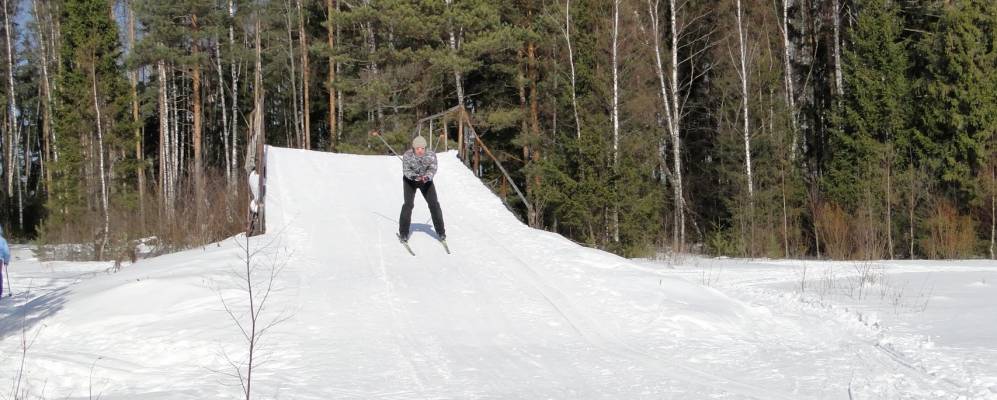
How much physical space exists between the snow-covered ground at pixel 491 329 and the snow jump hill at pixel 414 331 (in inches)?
1.1

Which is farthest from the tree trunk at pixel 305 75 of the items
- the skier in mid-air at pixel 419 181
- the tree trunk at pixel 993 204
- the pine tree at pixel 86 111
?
the tree trunk at pixel 993 204

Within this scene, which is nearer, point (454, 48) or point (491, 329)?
point (491, 329)

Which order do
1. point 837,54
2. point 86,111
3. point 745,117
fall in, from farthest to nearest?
point 86,111 → point 837,54 → point 745,117

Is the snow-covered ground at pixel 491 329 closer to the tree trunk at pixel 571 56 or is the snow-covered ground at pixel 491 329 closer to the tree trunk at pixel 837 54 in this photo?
the tree trunk at pixel 571 56

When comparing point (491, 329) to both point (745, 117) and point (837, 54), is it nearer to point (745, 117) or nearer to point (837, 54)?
point (745, 117)

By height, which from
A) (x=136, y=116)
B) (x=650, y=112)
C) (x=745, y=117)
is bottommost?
→ (x=745, y=117)

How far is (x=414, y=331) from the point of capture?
726 centimetres

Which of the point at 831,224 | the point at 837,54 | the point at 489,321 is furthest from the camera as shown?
the point at 837,54

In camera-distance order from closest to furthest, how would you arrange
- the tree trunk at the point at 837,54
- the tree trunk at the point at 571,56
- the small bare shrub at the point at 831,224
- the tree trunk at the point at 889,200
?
the small bare shrub at the point at 831,224, the tree trunk at the point at 571,56, the tree trunk at the point at 889,200, the tree trunk at the point at 837,54

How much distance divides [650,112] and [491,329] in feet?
66.3

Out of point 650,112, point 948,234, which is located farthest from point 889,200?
point 650,112

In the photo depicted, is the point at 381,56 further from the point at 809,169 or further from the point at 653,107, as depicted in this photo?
the point at 809,169

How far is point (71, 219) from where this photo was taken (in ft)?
98.9

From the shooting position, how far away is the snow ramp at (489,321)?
5812 mm
